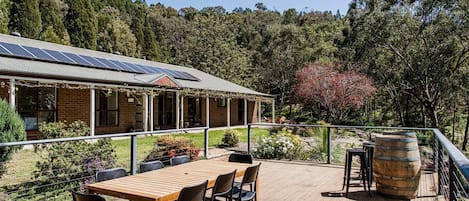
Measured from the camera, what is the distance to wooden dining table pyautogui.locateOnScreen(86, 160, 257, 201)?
11.2 feet

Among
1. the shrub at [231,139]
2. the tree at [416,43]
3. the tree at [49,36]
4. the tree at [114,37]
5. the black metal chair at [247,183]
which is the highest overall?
the tree at [114,37]

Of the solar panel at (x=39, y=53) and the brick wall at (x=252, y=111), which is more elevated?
the solar panel at (x=39, y=53)

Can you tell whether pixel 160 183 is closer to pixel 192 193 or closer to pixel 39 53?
pixel 192 193

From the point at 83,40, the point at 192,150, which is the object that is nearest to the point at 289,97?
the point at 83,40

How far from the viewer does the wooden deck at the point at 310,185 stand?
5797 mm

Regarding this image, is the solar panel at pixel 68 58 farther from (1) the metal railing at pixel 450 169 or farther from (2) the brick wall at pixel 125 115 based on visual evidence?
(1) the metal railing at pixel 450 169

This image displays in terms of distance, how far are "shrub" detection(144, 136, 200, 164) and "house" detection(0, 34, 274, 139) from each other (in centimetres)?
426

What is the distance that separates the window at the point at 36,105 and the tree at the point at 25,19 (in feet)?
53.4

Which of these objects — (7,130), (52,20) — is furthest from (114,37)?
(7,130)

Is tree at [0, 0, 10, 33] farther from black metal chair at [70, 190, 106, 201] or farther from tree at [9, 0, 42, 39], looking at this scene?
black metal chair at [70, 190, 106, 201]

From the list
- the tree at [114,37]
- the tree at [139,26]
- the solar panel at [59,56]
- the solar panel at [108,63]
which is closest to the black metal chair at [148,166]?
the solar panel at [59,56]

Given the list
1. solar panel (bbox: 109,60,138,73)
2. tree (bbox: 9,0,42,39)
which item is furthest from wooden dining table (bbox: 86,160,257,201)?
tree (bbox: 9,0,42,39)

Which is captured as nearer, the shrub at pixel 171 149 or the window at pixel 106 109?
the shrub at pixel 171 149

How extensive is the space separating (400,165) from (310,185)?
1.75 meters
